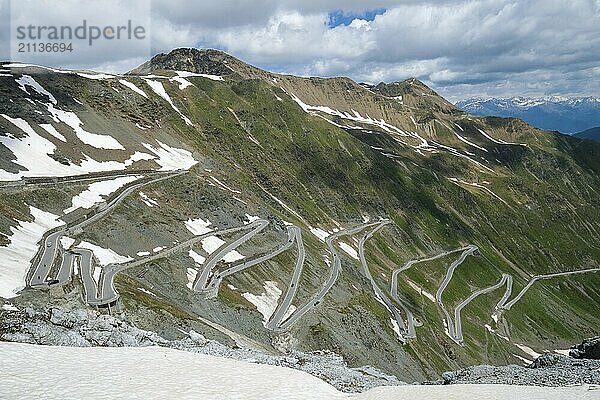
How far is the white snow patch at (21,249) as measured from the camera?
49656 millimetres

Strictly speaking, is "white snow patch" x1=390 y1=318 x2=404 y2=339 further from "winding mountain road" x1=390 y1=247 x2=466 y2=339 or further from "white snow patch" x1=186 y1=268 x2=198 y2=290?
"white snow patch" x1=186 y1=268 x2=198 y2=290

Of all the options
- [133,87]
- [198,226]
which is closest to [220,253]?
[198,226]

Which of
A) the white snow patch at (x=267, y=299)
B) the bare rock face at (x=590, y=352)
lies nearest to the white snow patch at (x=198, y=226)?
the white snow patch at (x=267, y=299)

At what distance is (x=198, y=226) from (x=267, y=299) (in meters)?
27.6

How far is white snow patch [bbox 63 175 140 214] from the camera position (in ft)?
325

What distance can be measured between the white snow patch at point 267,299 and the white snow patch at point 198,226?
20601mm

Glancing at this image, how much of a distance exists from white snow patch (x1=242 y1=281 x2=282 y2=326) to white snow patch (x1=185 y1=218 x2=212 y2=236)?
67.6 ft

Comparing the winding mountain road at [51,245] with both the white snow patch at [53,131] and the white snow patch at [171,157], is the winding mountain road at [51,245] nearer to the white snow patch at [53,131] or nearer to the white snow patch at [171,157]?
the white snow patch at [171,157]

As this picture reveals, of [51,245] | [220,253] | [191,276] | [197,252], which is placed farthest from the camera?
[220,253]

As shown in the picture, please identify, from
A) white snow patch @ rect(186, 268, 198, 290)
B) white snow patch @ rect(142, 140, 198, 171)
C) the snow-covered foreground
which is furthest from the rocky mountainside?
the snow-covered foreground

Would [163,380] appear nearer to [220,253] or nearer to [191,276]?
[191,276]

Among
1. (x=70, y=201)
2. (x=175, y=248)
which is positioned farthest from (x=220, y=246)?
(x=70, y=201)

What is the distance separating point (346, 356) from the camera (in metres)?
81.9

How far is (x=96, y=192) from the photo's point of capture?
108 meters
